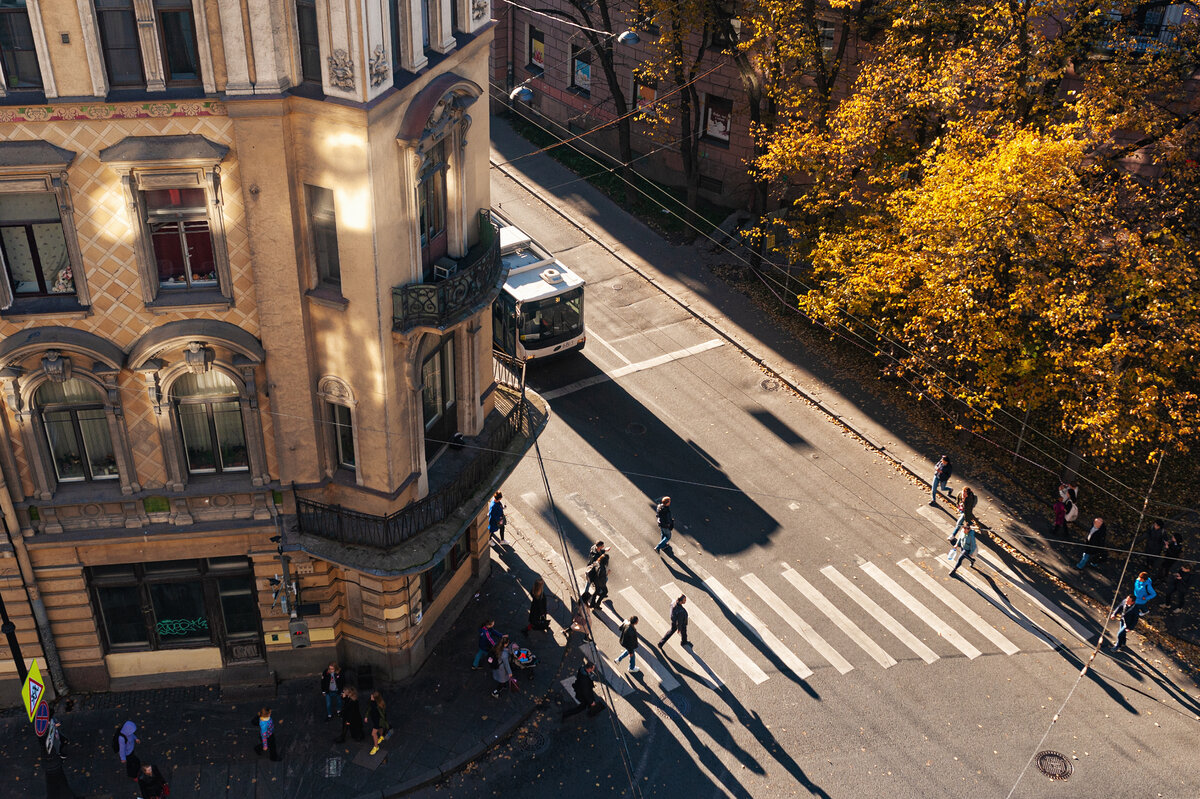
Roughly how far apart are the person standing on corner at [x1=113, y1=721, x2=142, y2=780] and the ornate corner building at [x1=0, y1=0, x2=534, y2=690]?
2487 millimetres

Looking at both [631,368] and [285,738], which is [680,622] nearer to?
[285,738]

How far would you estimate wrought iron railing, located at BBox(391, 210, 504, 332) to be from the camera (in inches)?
848

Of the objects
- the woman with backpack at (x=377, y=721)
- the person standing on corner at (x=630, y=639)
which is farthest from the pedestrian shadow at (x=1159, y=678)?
the woman with backpack at (x=377, y=721)

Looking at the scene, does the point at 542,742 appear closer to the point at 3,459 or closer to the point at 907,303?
the point at 3,459

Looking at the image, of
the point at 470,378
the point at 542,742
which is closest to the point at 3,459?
the point at 470,378

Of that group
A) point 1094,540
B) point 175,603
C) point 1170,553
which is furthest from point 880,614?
point 175,603

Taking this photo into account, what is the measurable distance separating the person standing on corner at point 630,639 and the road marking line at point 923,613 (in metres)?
7.32

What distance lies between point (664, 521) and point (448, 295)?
10986mm

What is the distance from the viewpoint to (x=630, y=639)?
88.8 feet

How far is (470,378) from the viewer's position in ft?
84.2

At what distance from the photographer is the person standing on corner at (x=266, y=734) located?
78.2ft

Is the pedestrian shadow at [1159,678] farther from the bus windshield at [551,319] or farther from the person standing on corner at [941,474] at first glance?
the bus windshield at [551,319]

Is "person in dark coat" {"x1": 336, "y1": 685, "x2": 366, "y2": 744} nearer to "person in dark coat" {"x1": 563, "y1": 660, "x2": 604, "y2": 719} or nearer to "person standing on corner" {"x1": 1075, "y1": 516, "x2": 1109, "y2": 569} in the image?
"person in dark coat" {"x1": 563, "y1": 660, "x2": 604, "y2": 719}

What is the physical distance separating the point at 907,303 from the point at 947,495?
6.10 meters
